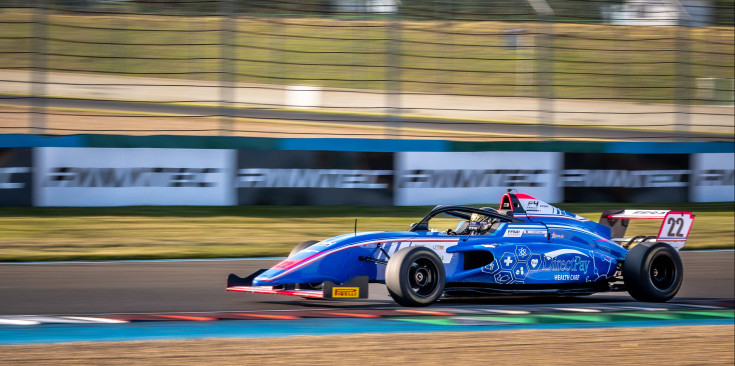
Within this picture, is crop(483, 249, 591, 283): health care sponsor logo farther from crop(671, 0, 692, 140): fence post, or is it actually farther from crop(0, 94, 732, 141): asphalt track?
crop(671, 0, 692, 140): fence post

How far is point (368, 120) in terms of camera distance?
12.5 meters

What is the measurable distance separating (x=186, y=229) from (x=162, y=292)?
10.4ft

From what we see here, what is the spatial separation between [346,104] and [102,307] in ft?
24.0

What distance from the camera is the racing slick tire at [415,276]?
578 centimetres

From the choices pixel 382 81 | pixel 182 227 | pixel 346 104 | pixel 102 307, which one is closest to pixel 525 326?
pixel 102 307

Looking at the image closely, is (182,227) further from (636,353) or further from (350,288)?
(636,353)

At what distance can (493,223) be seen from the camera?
258 inches

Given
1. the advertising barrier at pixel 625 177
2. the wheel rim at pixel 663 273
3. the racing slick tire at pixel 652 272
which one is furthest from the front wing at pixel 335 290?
the advertising barrier at pixel 625 177

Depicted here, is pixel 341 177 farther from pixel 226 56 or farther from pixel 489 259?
pixel 489 259

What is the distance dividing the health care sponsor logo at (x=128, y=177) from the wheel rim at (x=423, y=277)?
16.6ft

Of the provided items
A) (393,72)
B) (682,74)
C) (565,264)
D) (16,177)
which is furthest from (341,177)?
(682,74)

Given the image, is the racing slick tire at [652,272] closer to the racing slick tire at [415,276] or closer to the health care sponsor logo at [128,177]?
the racing slick tire at [415,276]

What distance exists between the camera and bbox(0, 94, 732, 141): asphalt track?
11906mm

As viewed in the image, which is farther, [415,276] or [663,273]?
[663,273]
